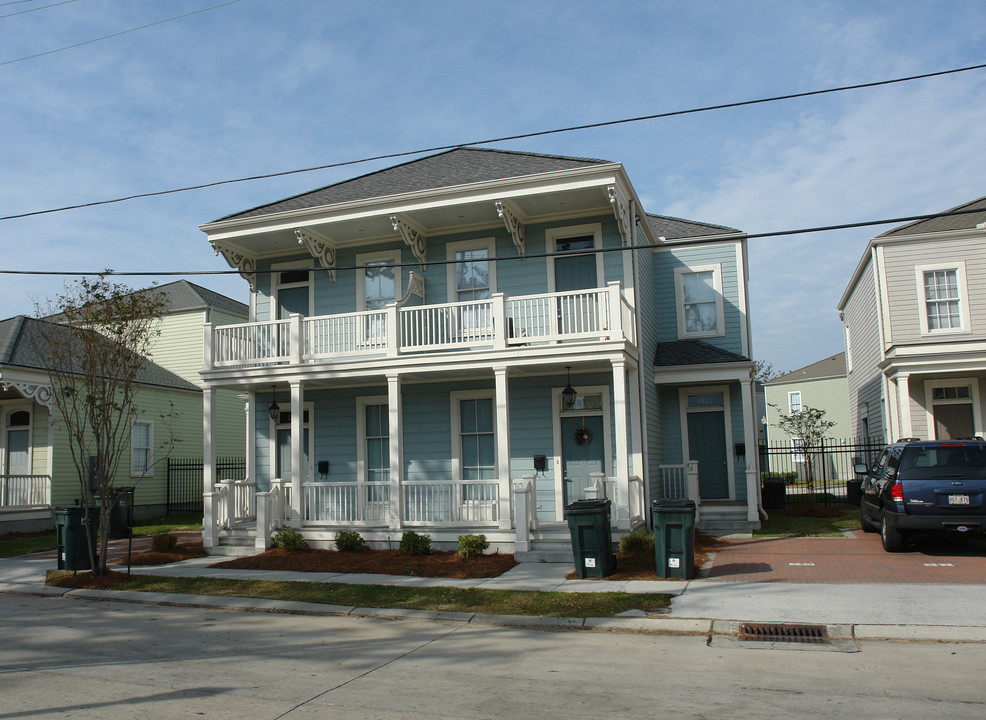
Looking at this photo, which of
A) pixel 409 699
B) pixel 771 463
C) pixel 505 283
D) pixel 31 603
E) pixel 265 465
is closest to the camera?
pixel 409 699

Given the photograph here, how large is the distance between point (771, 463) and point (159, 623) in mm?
38123

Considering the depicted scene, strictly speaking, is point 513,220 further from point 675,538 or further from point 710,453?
point 710,453

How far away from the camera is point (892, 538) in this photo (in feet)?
40.8

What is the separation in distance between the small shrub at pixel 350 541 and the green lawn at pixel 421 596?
8.00ft

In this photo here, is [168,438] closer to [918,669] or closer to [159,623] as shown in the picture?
[159,623]

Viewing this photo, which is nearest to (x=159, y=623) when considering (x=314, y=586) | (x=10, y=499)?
(x=314, y=586)

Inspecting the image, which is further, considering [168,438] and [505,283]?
[168,438]

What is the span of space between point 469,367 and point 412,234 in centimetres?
343

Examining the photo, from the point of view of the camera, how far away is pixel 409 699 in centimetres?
576

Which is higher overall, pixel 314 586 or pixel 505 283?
pixel 505 283

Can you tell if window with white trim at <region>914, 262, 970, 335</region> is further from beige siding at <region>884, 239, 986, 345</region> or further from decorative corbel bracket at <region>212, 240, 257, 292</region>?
decorative corbel bracket at <region>212, 240, 257, 292</region>

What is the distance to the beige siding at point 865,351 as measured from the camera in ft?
70.7

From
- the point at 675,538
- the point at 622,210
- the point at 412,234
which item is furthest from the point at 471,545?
the point at 622,210

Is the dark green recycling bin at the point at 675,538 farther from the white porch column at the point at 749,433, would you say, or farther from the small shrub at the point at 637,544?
the white porch column at the point at 749,433
